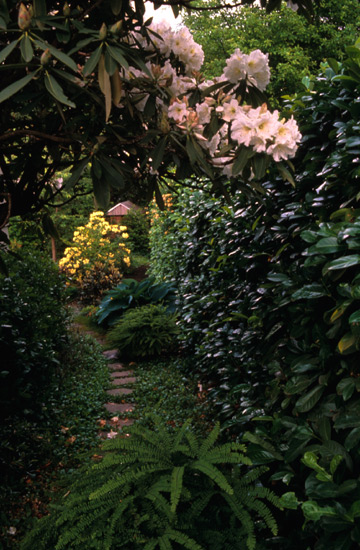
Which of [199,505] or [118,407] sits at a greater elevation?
[199,505]

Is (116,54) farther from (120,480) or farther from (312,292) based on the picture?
(120,480)

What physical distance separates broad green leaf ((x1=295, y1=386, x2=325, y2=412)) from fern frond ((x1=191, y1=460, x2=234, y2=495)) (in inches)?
16.7

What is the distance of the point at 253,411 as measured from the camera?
249 centimetres

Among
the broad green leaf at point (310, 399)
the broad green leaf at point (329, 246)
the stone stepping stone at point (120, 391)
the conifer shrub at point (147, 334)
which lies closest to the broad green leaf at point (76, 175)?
the broad green leaf at point (329, 246)

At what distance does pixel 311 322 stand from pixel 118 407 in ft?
11.2

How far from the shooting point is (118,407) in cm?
480

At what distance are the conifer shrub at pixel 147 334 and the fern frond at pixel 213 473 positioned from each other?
4.16m

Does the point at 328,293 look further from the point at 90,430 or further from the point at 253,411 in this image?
the point at 90,430

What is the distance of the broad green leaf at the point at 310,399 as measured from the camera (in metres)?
1.70

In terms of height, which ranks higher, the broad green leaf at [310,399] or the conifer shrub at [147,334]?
the broad green leaf at [310,399]

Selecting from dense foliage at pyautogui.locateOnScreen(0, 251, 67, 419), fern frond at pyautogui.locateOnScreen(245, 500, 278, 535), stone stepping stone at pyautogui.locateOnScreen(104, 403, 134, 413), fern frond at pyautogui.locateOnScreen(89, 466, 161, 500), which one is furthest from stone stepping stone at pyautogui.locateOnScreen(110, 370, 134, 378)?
fern frond at pyautogui.locateOnScreen(245, 500, 278, 535)

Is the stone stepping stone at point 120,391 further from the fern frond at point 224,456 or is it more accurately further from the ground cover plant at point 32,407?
the fern frond at point 224,456

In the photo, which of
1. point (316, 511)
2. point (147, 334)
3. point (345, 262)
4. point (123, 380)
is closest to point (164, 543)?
point (316, 511)

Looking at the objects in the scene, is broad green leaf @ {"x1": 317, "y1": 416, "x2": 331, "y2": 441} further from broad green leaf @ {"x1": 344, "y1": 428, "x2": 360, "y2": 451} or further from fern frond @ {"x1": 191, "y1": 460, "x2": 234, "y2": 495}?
fern frond @ {"x1": 191, "y1": 460, "x2": 234, "y2": 495}
